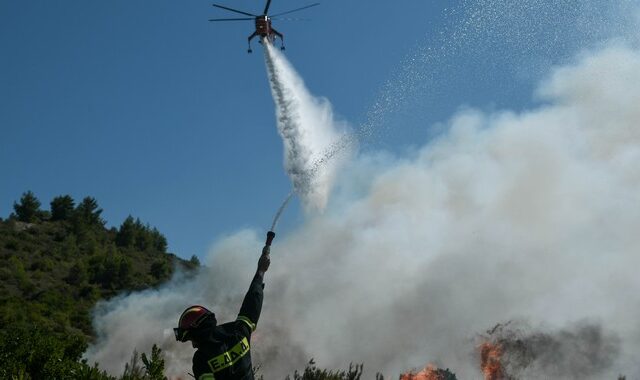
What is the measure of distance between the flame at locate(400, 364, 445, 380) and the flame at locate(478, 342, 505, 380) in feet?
9.62

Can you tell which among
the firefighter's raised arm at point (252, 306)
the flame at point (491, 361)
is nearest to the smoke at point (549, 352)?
the flame at point (491, 361)

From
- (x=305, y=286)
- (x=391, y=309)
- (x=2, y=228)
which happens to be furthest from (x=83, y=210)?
(x=391, y=309)

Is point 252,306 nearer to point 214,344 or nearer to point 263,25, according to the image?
point 214,344

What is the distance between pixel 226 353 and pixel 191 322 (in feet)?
1.47

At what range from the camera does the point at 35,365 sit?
21.7m

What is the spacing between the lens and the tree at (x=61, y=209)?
12100 centimetres

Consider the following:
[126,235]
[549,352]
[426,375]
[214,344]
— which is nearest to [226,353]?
[214,344]

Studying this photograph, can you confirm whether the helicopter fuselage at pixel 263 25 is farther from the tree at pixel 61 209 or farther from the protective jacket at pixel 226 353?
the tree at pixel 61 209

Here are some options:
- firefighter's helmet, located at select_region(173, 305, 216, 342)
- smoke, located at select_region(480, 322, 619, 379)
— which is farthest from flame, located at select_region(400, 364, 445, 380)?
firefighter's helmet, located at select_region(173, 305, 216, 342)

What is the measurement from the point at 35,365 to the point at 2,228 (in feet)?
302

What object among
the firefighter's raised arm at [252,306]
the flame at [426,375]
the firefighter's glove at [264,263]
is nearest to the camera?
the firefighter's raised arm at [252,306]

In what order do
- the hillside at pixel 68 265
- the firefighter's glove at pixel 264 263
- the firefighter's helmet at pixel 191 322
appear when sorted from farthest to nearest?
the hillside at pixel 68 265 < the firefighter's glove at pixel 264 263 < the firefighter's helmet at pixel 191 322

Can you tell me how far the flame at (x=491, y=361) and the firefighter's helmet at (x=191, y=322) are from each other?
1626 inches

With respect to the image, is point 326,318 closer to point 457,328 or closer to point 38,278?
point 457,328
